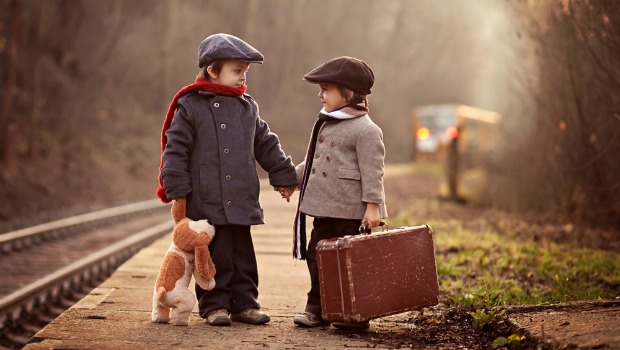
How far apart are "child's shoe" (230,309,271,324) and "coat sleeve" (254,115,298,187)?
29.8 inches

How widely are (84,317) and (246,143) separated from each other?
1344mm

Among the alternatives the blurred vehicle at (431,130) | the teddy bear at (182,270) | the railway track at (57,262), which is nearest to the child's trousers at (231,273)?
the teddy bear at (182,270)

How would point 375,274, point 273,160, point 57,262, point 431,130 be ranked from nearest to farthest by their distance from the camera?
point 375,274, point 273,160, point 57,262, point 431,130

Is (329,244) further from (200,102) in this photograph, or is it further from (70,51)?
(70,51)

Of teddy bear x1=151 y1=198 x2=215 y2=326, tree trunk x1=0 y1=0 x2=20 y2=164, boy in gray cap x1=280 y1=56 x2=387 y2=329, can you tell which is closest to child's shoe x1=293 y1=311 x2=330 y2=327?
boy in gray cap x1=280 y1=56 x2=387 y2=329

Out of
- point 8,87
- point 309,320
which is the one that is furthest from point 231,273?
point 8,87

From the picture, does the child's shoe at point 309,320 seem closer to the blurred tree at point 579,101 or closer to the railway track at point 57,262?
the railway track at point 57,262

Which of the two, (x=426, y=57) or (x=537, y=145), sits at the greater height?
(x=426, y=57)

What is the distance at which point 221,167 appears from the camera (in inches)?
192

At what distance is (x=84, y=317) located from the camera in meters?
4.87

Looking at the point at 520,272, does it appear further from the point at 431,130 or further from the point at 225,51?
the point at 431,130

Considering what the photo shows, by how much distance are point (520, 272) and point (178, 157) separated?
328 centimetres

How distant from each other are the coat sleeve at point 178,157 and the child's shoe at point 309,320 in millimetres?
943

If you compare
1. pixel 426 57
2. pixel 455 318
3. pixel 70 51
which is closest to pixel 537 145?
pixel 455 318
